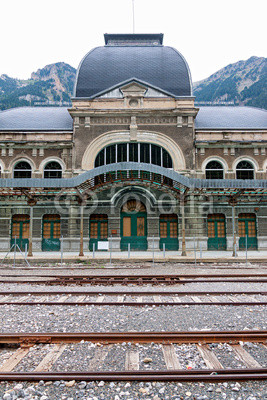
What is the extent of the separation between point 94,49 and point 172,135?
13089mm

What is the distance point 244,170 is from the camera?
24.5 metres

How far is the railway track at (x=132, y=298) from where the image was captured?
7.83 m

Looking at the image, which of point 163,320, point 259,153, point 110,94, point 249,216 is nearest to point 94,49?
point 110,94

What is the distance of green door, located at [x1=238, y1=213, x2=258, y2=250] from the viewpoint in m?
23.9

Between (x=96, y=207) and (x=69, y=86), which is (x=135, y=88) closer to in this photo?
(x=96, y=207)

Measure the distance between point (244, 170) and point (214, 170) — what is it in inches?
109

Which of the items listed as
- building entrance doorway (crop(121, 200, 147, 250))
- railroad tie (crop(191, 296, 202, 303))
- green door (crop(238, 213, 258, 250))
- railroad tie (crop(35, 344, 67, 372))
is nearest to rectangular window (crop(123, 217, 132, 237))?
building entrance doorway (crop(121, 200, 147, 250))

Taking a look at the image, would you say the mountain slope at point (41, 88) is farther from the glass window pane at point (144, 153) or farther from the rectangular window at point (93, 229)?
the rectangular window at point (93, 229)

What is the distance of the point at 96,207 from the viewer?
76.7ft

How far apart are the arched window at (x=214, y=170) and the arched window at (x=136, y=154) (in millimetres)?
3548

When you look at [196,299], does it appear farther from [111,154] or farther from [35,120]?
[35,120]

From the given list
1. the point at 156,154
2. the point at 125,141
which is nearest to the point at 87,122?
the point at 125,141

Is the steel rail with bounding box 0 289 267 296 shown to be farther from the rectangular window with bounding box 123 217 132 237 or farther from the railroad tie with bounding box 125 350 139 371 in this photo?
the rectangular window with bounding box 123 217 132 237

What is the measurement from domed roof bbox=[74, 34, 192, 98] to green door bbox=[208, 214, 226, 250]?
1185 cm
